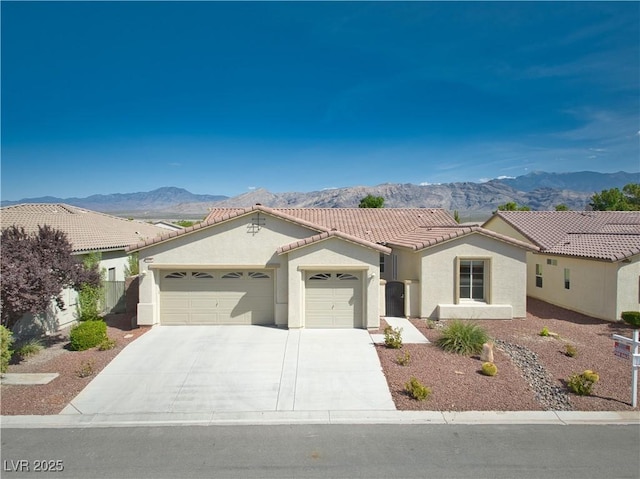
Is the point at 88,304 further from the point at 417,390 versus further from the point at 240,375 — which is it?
the point at 417,390

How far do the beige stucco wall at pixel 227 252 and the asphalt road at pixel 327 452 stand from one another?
7.03m

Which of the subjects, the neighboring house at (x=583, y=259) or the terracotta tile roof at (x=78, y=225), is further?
the terracotta tile roof at (x=78, y=225)

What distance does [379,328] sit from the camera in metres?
14.7

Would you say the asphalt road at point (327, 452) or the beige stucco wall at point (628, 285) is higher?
the beige stucco wall at point (628, 285)

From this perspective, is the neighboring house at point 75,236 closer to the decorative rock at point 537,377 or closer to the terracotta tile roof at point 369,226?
the terracotta tile roof at point 369,226

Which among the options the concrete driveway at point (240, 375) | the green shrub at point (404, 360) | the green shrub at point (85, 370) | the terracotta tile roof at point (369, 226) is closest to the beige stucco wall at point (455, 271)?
the terracotta tile roof at point (369, 226)

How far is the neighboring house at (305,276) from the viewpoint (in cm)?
1468

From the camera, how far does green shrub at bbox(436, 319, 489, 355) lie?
1201cm

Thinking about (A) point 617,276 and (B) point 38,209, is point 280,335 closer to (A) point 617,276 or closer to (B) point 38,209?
(A) point 617,276

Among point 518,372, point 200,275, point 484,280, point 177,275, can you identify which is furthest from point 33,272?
point 484,280

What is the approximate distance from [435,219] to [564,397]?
15926mm

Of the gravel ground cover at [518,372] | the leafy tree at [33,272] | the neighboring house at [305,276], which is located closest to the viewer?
the gravel ground cover at [518,372]

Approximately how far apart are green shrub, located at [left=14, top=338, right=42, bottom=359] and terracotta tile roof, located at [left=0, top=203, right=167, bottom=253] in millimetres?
4473

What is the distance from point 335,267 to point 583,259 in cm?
1142
